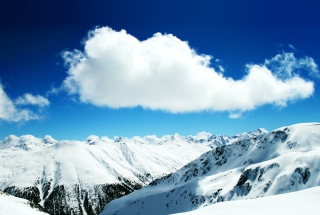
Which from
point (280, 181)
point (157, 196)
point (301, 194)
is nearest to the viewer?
point (301, 194)

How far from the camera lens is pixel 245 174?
119938 mm

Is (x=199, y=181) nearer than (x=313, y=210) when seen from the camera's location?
No

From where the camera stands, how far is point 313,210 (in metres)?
15.3

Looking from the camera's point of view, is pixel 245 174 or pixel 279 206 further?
pixel 245 174

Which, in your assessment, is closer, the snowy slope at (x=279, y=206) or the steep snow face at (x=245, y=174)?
the snowy slope at (x=279, y=206)

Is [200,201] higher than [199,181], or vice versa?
[199,181]

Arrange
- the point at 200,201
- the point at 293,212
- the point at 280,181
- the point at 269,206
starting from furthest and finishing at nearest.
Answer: the point at 200,201, the point at 280,181, the point at 269,206, the point at 293,212

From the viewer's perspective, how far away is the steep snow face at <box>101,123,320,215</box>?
329 ft

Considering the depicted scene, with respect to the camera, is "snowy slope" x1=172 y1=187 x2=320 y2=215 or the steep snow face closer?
"snowy slope" x1=172 y1=187 x2=320 y2=215

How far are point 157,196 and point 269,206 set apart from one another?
511ft

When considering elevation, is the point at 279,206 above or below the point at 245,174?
below

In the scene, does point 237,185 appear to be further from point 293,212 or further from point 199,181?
point 293,212

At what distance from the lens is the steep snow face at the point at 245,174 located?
100 m

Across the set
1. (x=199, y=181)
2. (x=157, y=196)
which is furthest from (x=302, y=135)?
(x=157, y=196)
